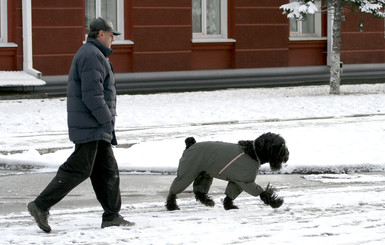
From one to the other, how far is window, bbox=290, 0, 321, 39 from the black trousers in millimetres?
18176

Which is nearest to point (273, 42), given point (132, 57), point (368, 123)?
point (132, 57)

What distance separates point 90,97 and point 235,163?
154 centimetres

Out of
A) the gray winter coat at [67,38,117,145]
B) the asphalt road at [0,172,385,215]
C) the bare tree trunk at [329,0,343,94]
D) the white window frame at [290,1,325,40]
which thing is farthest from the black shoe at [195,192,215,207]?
the white window frame at [290,1,325,40]

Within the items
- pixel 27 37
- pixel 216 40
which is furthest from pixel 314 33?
pixel 27 37

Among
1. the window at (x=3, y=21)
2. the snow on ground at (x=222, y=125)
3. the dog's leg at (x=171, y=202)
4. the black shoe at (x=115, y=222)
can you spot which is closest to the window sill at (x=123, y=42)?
the snow on ground at (x=222, y=125)

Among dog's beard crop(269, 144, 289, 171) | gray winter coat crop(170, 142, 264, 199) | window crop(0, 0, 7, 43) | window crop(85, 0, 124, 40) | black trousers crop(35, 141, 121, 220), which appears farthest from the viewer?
window crop(85, 0, 124, 40)

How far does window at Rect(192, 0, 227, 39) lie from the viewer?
24109 millimetres

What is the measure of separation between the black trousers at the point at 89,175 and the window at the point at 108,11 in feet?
48.8

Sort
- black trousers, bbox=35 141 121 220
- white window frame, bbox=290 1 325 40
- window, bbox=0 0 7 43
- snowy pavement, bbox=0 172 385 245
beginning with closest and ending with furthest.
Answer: snowy pavement, bbox=0 172 385 245 → black trousers, bbox=35 141 121 220 → window, bbox=0 0 7 43 → white window frame, bbox=290 1 325 40

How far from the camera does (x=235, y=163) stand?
8.36 m

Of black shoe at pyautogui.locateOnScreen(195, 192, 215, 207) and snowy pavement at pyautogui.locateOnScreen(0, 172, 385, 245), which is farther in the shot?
black shoe at pyautogui.locateOnScreen(195, 192, 215, 207)

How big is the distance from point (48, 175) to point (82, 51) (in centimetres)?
385

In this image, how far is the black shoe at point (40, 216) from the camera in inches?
297

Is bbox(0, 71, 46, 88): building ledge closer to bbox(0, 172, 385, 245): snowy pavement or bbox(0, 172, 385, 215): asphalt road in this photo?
bbox(0, 172, 385, 215): asphalt road
